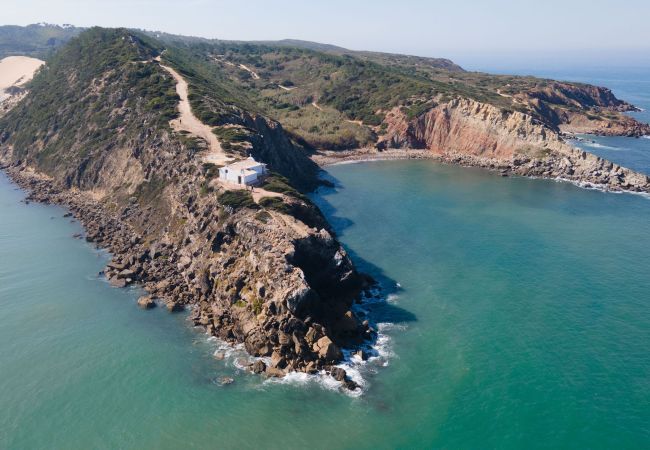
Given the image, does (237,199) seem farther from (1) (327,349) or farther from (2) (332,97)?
(2) (332,97)

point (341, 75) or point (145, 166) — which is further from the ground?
point (341, 75)

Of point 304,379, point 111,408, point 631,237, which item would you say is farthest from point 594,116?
point 111,408

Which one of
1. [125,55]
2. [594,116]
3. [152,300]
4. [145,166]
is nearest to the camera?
[152,300]

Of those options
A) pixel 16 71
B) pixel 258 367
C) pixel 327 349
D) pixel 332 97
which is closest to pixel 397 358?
pixel 327 349

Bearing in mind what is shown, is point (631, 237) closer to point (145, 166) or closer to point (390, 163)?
point (390, 163)

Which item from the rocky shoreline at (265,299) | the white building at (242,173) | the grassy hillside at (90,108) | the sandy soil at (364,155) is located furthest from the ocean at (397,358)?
the sandy soil at (364,155)

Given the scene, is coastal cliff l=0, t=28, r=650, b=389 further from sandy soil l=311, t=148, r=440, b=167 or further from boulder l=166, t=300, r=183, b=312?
sandy soil l=311, t=148, r=440, b=167

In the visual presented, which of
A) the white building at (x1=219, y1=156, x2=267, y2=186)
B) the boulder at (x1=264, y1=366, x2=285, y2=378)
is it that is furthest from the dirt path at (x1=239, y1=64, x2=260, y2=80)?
the boulder at (x1=264, y1=366, x2=285, y2=378)
